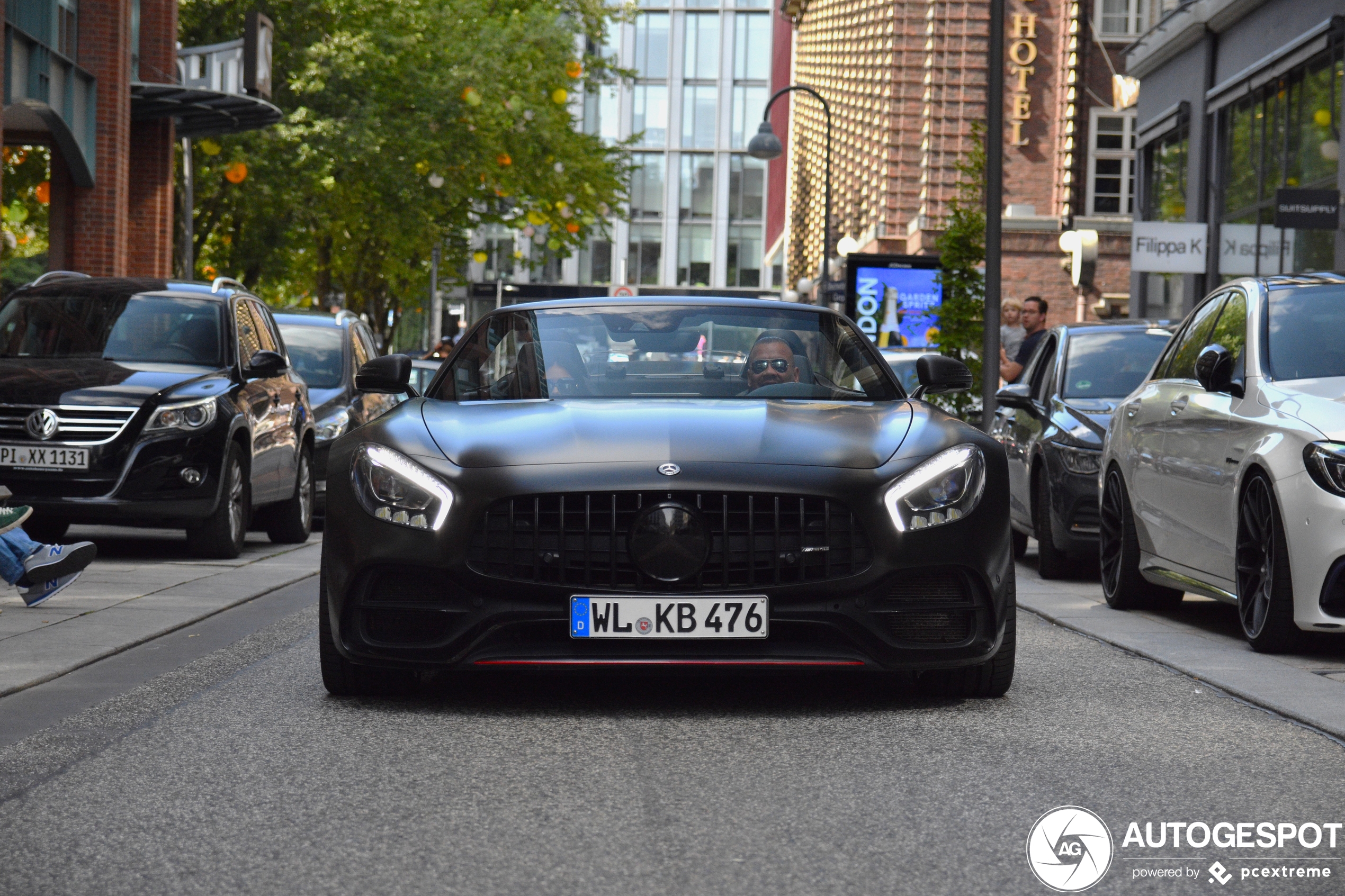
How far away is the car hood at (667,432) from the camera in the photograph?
6000 mm

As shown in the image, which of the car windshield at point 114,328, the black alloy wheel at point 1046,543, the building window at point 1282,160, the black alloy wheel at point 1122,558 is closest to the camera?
the black alloy wheel at point 1122,558

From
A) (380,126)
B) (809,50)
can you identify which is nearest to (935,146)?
(380,126)

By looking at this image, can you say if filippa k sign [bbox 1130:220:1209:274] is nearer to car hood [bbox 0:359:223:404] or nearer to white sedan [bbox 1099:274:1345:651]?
white sedan [bbox 1099:274:1345:651]

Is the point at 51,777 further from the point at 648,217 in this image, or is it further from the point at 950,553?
the point at 648,217

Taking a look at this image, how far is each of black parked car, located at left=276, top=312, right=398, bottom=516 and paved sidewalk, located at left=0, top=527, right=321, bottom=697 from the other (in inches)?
94.7

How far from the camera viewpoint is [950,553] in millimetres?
5996

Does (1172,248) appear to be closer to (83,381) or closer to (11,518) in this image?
(83,381)

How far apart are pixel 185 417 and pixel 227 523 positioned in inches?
30.2

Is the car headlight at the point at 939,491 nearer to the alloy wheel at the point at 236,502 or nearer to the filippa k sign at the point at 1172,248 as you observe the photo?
the alloy wheel at the point at 236,502

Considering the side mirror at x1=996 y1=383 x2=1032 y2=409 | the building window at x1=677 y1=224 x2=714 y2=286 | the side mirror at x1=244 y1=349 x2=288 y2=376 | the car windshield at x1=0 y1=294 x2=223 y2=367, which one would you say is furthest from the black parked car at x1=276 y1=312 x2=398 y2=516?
the building window at x1=677 y1=224 x2=714 y2=286

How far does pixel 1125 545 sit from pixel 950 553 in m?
3.99

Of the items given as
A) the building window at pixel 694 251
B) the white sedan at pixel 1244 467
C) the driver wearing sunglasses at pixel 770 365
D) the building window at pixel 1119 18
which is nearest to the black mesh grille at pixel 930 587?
the driver wearing sunglasses at pixel 770 365

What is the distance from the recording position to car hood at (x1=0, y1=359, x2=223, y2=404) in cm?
1202
